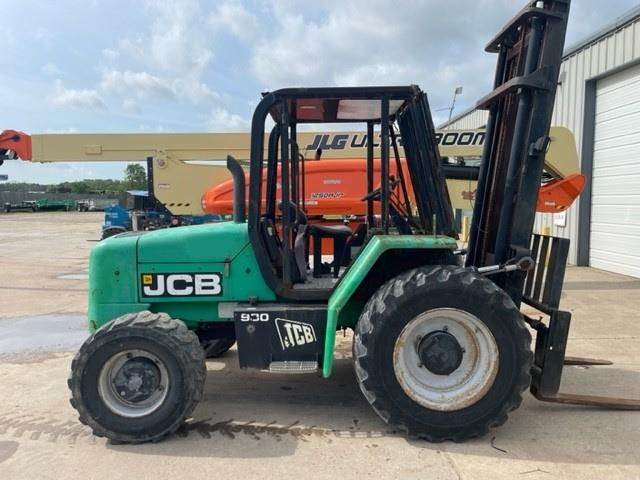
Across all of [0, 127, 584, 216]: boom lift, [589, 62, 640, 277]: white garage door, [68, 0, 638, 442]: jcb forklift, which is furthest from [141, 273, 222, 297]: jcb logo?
[589, 62, 640, 277]: white garage door

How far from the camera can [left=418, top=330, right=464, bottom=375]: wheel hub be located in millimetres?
3881

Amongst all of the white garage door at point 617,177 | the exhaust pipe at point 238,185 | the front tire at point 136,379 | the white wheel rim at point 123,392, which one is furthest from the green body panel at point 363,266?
the white garage door at point 617,177

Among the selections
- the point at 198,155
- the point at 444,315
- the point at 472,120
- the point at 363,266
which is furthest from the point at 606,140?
the point at 363,266

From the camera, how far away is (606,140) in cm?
1257

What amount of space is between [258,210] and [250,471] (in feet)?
6.05

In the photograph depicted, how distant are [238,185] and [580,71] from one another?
1212 cm

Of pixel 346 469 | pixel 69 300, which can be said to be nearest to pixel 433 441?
pixel 346 469

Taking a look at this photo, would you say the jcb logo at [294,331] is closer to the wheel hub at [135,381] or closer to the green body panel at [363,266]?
the green body panel at [363,266]

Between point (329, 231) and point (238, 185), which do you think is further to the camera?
point (329, 231)

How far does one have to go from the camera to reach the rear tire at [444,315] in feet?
12.3

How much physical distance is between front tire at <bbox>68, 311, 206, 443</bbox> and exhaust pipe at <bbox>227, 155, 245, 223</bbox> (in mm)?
1091

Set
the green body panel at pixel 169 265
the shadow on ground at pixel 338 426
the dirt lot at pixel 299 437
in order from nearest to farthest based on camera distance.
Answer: the dirt lot at pixel 299 437, the shadow on ground at pixel 338 426, the green body panel at pixel 169 265

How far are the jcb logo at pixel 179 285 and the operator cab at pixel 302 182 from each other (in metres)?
0.48

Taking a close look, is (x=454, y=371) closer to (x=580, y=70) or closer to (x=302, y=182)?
(x=302, y=182)
